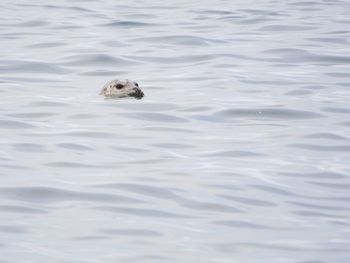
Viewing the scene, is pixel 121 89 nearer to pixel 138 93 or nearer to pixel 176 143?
pixel 138 93

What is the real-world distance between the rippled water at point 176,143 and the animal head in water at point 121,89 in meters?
0.15

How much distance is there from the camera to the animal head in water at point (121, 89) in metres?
13.7

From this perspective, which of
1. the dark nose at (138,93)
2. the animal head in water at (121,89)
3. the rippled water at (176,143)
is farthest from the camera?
the dark nose at (138,93)

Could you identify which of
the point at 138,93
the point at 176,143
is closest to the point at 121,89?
the point at 138,93

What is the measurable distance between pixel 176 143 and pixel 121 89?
2.23m

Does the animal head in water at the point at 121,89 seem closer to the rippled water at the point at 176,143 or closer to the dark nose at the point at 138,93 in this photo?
the dark nose at the point at 138,93

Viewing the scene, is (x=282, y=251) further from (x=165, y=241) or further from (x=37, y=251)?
(x=37, y=251)

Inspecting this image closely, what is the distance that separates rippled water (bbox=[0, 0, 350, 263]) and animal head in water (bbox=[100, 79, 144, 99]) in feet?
0.51

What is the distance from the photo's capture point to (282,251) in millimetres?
8172

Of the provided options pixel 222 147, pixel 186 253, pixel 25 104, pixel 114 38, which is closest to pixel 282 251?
pixel 186 253

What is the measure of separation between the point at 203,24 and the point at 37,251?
1292cm

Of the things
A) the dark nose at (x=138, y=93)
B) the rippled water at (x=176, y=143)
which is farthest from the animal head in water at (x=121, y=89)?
the rippled water at (x=176, y=143)

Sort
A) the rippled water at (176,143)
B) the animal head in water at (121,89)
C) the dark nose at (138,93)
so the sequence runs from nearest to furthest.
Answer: the rippled water at (176,143), the animal head in water at (121,89), the dark nose at (138,93)

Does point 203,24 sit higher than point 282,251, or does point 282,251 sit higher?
point 203,24
